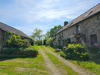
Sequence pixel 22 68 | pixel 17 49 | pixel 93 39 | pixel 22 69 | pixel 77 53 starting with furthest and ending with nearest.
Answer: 1. pixel 17 49
2. pixel 93 39
3. pixel 77 53
4. pixel 22 68
5. pixel 22 69

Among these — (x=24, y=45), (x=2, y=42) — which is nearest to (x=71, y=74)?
(x=24, y=45)

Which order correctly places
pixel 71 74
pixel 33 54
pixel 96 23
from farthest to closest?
1. pixel 33 54
2. pixel 96 23
3. pixel 71 74

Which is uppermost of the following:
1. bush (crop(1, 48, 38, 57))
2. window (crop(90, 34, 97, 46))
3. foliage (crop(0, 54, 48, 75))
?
window (crop(90, 34, 97, 46))

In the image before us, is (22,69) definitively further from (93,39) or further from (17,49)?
(93,39)

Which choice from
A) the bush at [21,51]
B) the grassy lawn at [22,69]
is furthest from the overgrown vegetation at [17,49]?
the grassy lawn at [22,69]

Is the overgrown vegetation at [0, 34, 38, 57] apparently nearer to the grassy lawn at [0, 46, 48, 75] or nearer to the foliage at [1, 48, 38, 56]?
the foliage at [1, 48, 38, 56]

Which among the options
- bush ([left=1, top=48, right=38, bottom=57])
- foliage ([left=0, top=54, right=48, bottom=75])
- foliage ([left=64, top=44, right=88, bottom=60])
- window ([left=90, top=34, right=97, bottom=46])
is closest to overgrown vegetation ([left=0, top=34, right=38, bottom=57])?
bush ([left=1, top=48, right=38, bottom=57])

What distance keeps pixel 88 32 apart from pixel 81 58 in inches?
198

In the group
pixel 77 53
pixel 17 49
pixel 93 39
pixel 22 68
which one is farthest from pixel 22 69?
pixel 93 39

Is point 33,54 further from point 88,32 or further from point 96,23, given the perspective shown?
point 96,23

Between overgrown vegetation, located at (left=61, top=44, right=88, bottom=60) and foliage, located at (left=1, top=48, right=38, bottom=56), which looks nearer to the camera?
overgrown vegetation, located at (left=61, top=44, right=88, bottom=60)

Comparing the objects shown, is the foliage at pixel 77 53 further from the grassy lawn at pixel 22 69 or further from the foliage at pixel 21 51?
the foliage at pixel 21 51

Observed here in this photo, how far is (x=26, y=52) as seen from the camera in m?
10.8

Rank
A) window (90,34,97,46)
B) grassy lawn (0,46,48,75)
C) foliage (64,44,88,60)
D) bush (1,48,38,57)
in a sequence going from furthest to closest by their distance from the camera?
bush (1,48,38,57)
window (90,34,97,46)
foliage (64,44,88,60)
grassy lawn (0,46,48,75)
